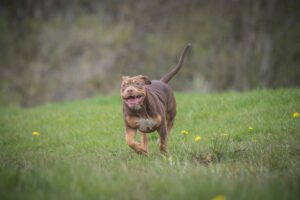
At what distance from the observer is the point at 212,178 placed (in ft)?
12.5

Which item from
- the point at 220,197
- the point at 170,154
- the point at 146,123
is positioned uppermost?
the point at 220,197

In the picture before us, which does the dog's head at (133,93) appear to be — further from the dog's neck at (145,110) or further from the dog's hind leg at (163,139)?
the dog's hind leg at (163,139)

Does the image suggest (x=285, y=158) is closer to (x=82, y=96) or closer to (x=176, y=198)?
(x=176, y=198)

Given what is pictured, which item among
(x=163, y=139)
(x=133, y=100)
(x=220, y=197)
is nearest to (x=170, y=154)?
(x=163, y=139)

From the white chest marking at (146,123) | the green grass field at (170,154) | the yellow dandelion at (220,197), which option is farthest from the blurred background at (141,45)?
the yellow dandelion at (220,197)

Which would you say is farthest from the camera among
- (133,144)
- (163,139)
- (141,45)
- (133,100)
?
(141,45)

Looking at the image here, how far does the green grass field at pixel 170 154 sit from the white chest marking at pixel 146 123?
0.43 metres

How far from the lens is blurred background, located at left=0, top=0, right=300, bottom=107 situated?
2016 cm

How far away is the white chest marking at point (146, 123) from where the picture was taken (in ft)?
20.9

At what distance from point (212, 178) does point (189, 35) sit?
1860cm

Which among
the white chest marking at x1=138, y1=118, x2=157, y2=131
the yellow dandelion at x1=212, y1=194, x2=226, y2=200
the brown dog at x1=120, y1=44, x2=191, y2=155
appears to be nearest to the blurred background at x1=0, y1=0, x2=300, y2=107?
the brown dog at x1=120, y1=44, x2=191, y2=155

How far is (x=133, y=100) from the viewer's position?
6.13 m

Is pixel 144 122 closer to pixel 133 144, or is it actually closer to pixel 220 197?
pixel 133 144

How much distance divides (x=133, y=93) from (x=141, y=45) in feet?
53.7
